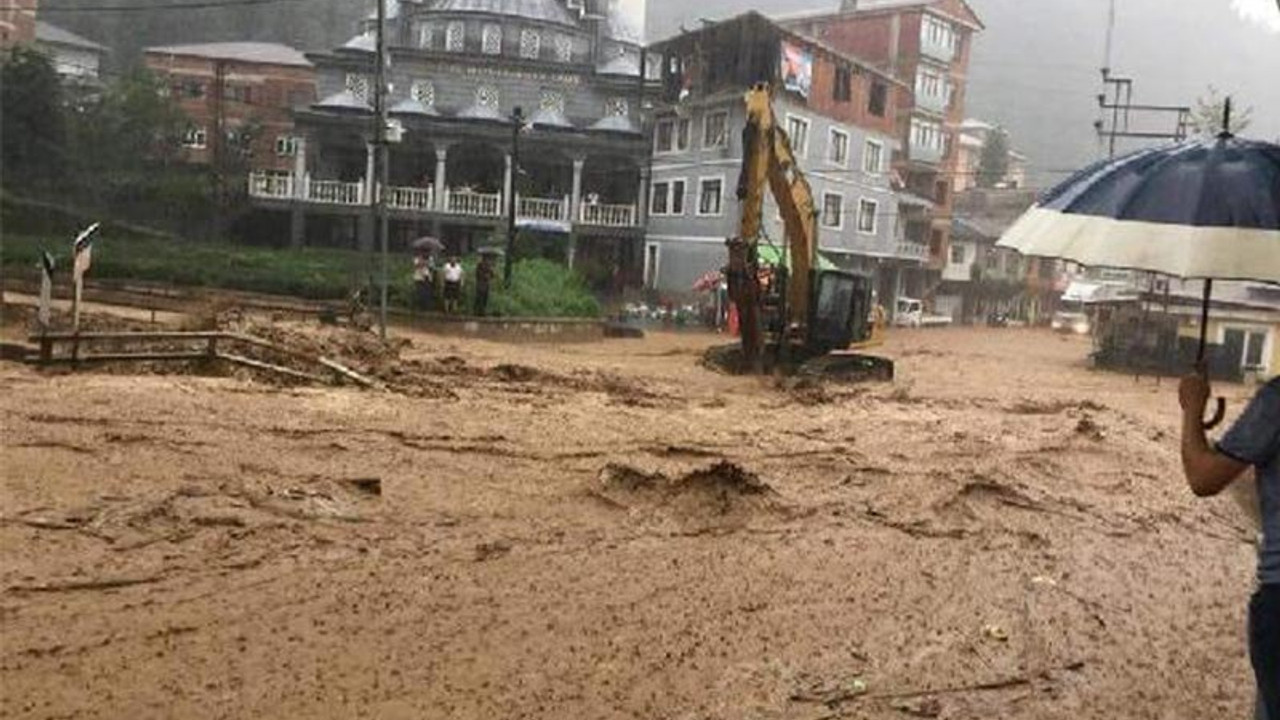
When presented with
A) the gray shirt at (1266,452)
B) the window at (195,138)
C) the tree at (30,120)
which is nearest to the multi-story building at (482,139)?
the window at (195,138)

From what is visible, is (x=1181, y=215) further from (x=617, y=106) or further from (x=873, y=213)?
(x=873, y=213)

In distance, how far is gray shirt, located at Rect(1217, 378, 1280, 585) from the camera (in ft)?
11.0

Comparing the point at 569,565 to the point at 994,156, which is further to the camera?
the point at 994,156

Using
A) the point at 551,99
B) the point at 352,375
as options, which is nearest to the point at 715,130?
the point at 551,99

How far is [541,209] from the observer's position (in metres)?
42.6

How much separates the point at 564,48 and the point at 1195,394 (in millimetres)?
46969

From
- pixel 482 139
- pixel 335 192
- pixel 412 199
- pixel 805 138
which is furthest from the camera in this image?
pixel 482 139

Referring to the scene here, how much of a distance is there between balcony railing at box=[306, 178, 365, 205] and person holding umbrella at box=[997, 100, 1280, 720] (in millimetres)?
39280

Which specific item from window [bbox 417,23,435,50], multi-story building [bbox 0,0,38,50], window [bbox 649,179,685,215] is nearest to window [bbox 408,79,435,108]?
window [bbox 417,23,435,50]

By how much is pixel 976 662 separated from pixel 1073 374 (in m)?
27.6

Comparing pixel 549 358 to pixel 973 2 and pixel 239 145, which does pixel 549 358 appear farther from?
pixel 973 2

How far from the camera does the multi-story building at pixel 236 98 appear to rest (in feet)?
149

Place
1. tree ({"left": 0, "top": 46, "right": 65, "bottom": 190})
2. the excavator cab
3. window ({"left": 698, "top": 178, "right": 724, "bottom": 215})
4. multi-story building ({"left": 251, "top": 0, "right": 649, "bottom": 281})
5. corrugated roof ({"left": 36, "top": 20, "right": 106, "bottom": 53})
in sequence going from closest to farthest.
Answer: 1. the excavator cab
2. tree ({"left": 0, "top": 46, "right": 65, "bottom": 190})
3. window ({"left": 698, "top": 178, "right": 724, "bottom": 215})
4. multi-story building ({"left": 251, "top": 0, "right": 649, "bottom": 281})
5. corrugated roof ({"left": 36, "top": 20, "right": 106, "bottom": 53})

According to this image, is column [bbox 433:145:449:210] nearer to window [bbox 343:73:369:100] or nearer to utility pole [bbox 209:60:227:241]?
window [bbox 343:73:369:100]
